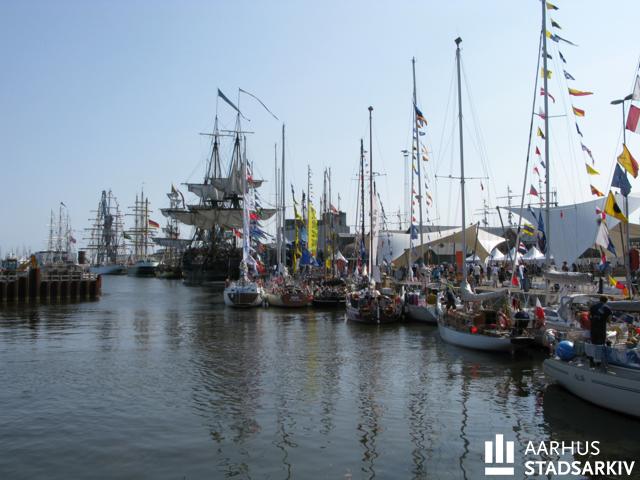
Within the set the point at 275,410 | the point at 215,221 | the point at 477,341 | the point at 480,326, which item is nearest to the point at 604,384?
the point at 275,410

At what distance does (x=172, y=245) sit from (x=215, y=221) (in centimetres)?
5561

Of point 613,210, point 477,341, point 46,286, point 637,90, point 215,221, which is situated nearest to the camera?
point 637,90

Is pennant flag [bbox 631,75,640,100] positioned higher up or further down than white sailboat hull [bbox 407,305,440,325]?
higher up

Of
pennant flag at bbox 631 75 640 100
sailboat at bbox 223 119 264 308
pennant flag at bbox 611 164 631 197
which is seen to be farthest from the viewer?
sailboat at bbox 223 119 264 308

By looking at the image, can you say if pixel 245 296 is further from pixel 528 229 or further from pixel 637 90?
pixel 637 90

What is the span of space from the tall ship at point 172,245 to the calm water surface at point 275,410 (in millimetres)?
107705

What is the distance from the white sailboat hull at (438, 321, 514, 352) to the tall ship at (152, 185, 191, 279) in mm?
108900

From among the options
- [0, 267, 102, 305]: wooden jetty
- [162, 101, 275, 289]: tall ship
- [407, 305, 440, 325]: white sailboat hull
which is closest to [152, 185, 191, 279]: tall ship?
[162, 101, 275, 289]: tall ship

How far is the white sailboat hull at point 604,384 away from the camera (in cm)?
1498

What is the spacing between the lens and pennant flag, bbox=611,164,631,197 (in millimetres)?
19688

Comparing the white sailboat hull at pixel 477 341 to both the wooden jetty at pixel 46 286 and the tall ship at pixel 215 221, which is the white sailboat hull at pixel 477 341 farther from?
the tall ship at pixel 215 221

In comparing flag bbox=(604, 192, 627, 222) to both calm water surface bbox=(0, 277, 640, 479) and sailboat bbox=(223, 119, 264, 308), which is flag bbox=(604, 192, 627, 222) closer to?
calm water surface bbox=(0, 277, 640, 479)

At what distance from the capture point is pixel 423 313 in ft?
128

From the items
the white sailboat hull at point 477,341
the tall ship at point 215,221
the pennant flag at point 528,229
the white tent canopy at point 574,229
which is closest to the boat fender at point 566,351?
the white sailboat hull at point 477,341
